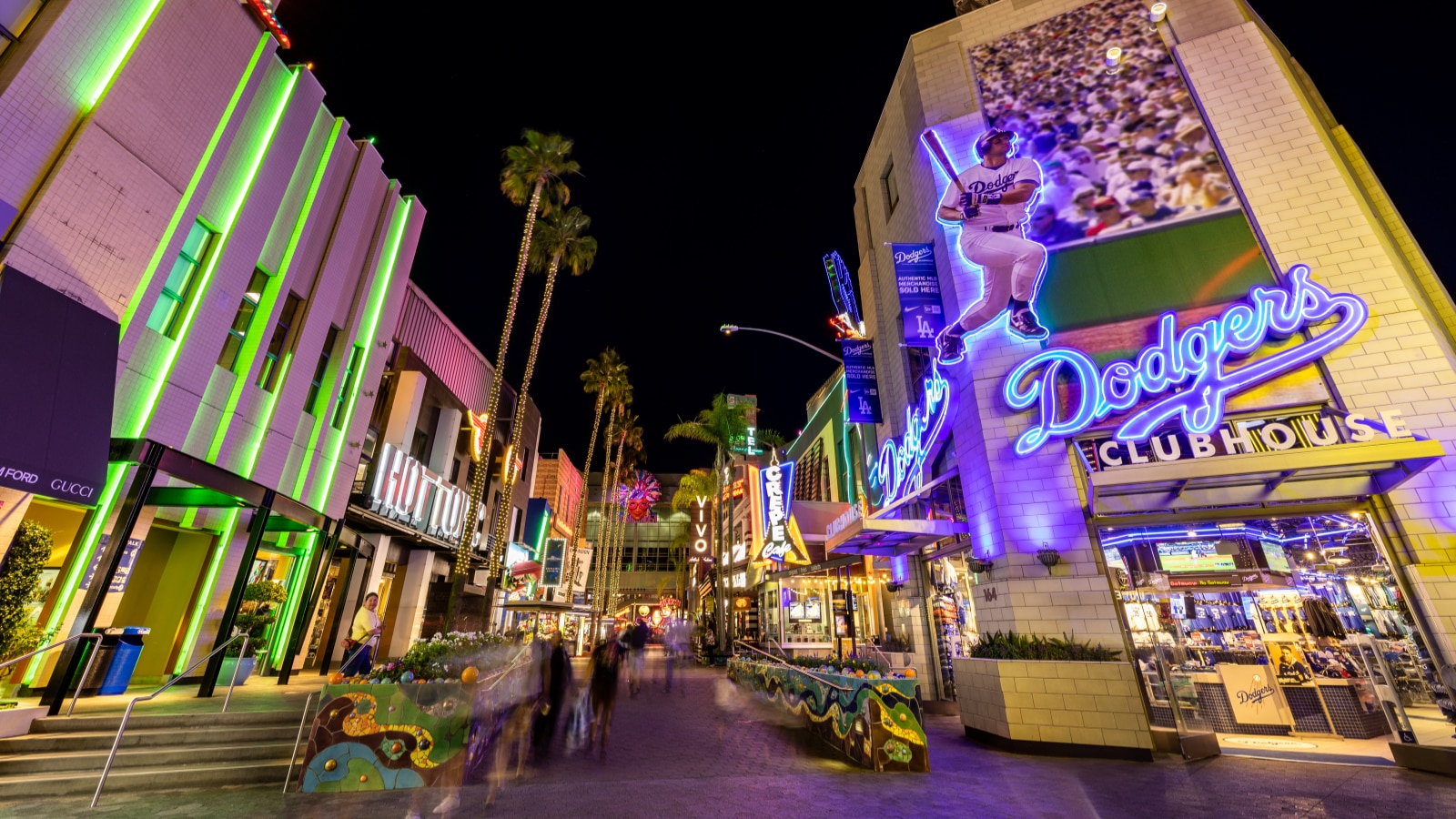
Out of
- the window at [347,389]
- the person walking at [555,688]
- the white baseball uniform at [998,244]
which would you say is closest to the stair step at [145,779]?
the person walking at [555,688]

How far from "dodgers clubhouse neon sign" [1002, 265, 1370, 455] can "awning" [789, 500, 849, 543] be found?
1045 centimetres

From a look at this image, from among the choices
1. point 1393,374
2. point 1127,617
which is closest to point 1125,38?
point 1393,374

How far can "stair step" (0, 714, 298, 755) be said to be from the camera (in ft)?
22.4

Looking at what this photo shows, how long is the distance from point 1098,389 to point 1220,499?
2677 millimetres

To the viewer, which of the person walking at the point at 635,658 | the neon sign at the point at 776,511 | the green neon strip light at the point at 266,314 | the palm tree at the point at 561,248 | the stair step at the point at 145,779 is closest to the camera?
the stair step at the point at 145,779

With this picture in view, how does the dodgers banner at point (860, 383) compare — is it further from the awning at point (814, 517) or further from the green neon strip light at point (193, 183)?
the green neon strip light at point (193, 183)

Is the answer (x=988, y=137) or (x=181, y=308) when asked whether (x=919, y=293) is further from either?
(x=181, y=308)

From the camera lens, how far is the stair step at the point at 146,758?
6.55 m

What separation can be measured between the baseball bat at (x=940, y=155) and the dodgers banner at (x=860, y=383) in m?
6.08

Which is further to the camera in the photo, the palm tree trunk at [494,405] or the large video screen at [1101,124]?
the palm tree trunk at [494,405]

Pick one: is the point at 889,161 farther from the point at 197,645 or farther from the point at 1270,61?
the point at 197,645

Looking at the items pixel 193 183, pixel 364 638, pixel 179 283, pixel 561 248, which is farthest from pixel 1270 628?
pixel 561 248

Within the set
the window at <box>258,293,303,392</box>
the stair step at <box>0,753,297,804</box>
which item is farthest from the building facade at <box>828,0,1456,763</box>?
the window at <box>258,293,303,392</box>

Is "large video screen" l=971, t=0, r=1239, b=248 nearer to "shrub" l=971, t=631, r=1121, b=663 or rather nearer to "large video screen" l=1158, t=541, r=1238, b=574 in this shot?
"large video screen" l=1158, t=541, r=1238, b=574
